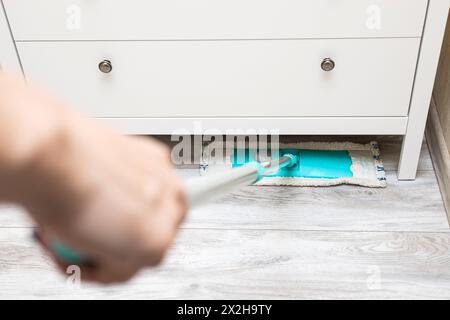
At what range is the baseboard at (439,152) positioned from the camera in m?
1.23

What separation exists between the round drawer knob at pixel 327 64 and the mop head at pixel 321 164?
290 mm

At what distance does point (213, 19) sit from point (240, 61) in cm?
11

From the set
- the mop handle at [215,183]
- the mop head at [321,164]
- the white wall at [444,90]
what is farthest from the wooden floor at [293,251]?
the mop handle at [215,183]

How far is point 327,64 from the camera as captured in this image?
1104mm

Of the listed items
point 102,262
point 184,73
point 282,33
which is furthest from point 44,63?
point 102,262

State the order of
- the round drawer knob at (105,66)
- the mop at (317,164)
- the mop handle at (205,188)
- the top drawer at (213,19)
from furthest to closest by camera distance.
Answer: the mop at (317,164) → the round drawer knob at (105,66) → the top drawer at (213,19) → the mop handle at (205,188)

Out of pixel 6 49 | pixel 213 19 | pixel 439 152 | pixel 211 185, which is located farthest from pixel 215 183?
pixel 439 152

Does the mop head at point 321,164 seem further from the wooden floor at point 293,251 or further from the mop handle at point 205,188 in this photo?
the mop handle at point 205,188

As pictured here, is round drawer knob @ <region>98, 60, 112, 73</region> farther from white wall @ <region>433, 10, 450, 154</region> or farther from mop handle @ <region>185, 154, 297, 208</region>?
white wall @ <region>433, 10, 450, 154</region>

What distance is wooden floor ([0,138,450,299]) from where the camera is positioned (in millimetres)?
1050

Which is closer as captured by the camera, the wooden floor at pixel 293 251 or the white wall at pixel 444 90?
the wooden floor at pixel 293 251

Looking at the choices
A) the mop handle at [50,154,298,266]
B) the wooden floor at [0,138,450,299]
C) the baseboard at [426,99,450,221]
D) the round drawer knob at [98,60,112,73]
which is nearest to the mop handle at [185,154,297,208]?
the mop handle at [50,154,298,266]
